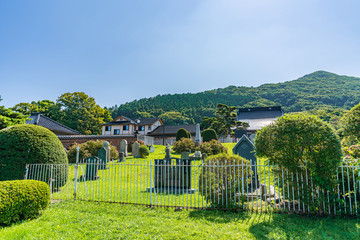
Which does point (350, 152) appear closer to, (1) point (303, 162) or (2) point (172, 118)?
(1) point (303, 162)

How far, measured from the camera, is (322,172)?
17.5 ft

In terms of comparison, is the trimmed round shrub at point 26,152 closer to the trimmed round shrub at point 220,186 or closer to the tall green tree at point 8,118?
the trimmed round shrub at point 220,186

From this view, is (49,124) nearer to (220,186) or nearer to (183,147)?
(183,147)

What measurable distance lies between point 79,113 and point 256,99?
212 ft

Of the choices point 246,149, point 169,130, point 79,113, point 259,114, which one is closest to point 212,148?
point 246,149

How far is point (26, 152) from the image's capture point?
7.92 metres

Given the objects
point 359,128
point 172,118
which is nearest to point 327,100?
point 172,118

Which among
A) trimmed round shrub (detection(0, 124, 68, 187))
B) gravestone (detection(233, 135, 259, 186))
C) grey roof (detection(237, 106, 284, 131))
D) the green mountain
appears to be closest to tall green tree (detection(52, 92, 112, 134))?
the green mountain

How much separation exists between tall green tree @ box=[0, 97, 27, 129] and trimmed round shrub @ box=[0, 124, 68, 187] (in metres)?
6.92

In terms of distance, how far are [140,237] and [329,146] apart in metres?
5.11

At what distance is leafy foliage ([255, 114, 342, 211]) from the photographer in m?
5.26

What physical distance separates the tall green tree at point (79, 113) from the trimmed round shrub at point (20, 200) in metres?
39.9

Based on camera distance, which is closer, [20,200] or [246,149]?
[20,200]

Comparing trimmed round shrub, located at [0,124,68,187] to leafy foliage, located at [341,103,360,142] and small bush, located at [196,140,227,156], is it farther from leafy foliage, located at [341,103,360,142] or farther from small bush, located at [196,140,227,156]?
leafy foliage, located at [341,103,360,142]
